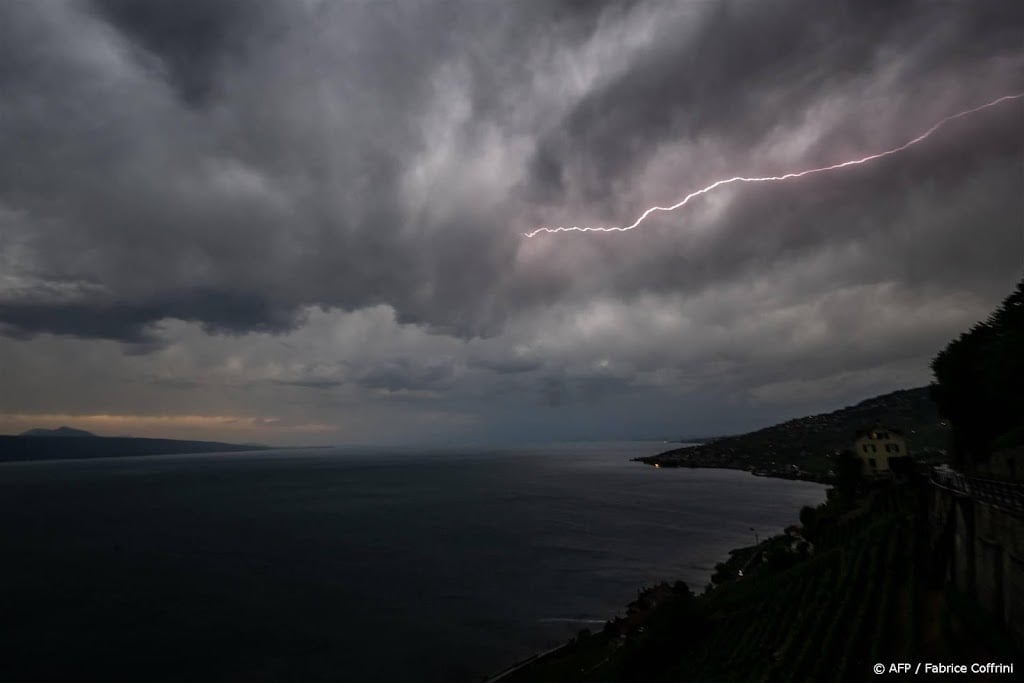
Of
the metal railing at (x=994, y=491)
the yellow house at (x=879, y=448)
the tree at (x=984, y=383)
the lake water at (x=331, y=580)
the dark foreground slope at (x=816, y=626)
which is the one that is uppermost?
the tree at (x=984, y=383)

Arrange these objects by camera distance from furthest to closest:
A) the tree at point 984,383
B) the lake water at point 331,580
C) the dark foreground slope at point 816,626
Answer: the lake water at point 331,580 < the tree at point 984,383 < the dark foreground slope at point 816,626

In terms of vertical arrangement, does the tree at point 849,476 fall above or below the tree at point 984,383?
below

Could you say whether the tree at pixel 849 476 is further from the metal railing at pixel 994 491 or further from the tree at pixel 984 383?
the metal railing at pixel 994 491

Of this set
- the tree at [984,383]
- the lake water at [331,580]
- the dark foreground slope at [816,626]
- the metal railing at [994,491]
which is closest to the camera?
the metal railing at [994,491]

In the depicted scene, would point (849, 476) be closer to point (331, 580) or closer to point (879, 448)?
point (879, 448)

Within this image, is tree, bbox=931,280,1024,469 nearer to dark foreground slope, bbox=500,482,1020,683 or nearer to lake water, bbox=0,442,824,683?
dark foreground slope, bbox=500,482,1020,683

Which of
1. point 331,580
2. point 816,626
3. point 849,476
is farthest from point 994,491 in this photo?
point 331,580

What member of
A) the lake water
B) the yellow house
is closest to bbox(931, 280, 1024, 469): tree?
the lake water

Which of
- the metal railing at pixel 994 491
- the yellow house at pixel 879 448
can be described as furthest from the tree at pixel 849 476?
the metal railing at pixel 994 491
